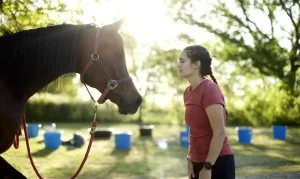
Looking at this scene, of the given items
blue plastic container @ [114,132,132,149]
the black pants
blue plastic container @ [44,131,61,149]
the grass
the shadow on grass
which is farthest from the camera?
blue plastic container @ [114,132,132,149]

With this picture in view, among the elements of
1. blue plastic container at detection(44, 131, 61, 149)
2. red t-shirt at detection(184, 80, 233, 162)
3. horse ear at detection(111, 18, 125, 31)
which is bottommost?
blue plastic container at detection(44, 131, 61, 149)

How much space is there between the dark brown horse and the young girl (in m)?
0.49

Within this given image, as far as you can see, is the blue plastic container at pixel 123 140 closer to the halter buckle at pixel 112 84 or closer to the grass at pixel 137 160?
the grass at pixel 137 160

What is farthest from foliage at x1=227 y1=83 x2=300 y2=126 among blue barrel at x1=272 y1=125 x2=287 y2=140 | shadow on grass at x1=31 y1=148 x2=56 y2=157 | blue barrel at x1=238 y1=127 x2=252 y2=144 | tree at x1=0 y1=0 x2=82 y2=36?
tree at x1=0 y1=0 x2=82 y2=36

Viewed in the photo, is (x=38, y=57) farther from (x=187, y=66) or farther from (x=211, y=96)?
(x=211, y=96)

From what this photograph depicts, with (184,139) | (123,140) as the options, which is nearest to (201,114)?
(123,140)

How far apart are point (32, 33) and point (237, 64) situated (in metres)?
14.9

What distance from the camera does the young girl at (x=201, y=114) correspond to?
2732mm

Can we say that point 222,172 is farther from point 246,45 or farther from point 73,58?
point 246,45

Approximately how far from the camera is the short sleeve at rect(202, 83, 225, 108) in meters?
2.66

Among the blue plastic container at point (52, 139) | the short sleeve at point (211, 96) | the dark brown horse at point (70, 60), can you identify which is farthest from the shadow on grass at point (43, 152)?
the short sleeve at point (211, 96)

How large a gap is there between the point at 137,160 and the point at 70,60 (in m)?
7.49

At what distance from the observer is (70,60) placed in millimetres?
3176

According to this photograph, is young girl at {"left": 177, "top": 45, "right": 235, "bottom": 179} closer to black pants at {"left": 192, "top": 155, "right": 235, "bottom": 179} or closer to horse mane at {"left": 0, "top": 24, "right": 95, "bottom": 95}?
black pants at {"left": 192, "top": 155, "right": 235, "bottom": 179}
